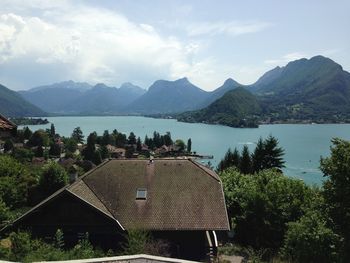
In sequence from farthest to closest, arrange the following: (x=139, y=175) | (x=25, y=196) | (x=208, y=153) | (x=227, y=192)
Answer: (x=208, y=153) < (x=25, y=196) < (x=227, y=192) < (x=139, y=175)

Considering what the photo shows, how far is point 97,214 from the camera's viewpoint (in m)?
20.7

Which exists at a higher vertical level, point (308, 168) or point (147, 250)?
point (147, 250)

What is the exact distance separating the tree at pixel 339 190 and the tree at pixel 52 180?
30118 mm

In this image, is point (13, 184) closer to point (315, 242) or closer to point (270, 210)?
point (270, 210)

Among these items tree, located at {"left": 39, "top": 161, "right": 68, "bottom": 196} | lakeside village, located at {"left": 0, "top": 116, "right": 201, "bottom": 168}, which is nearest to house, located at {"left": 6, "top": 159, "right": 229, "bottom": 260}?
tree, located at {"left": 39, "top": 161, "right": 68, "bottom": 196}

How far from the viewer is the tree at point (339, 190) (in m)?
11.8

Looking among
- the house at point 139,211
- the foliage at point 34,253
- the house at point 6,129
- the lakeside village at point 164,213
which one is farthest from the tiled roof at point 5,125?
the house at point 139,211

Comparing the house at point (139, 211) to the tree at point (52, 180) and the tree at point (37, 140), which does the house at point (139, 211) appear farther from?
the tree at point (37, 140)

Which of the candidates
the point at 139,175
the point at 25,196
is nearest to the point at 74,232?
the point at 139,175

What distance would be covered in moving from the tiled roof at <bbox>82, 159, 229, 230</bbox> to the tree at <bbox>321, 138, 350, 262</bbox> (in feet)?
28.8

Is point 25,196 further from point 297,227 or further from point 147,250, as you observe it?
point 297,227

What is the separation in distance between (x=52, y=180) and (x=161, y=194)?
19223 mm

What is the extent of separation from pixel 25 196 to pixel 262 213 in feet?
79.7

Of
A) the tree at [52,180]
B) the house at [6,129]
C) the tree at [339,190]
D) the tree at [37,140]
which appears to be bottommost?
the tree at [37,140]
